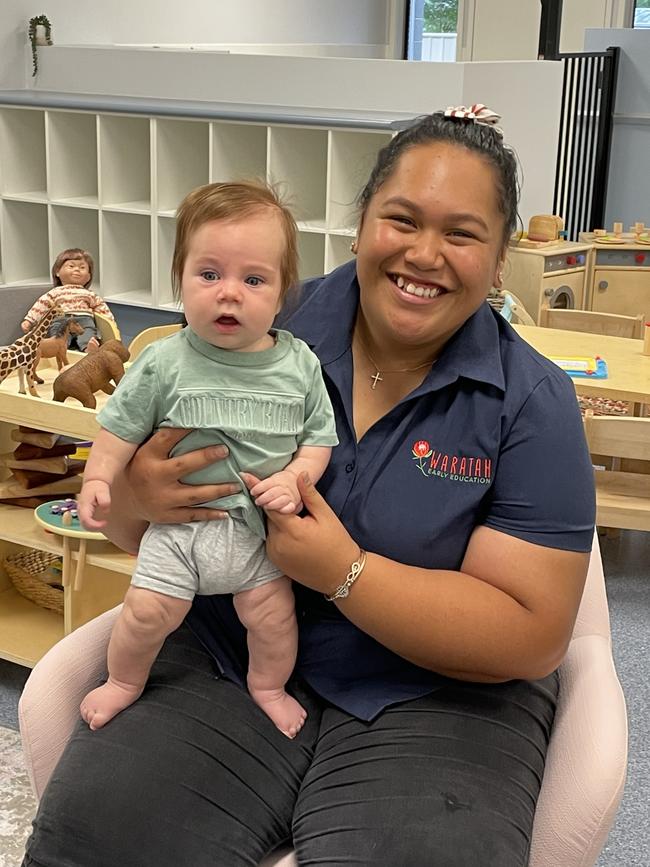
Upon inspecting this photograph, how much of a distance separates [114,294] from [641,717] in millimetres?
3371

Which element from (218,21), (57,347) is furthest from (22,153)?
(57,347)

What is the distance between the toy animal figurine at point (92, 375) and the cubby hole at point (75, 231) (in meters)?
2.84

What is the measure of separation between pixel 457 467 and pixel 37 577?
1.37 m

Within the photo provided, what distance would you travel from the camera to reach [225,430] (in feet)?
4.51

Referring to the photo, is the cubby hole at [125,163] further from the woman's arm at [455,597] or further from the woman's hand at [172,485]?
the woman's arm at [455,597]

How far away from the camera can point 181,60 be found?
501 cm

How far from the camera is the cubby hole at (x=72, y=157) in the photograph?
501 centimetres

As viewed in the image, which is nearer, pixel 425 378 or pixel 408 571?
pixel 408 571

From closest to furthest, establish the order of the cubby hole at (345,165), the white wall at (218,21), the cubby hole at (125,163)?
the cubby hole at (345,165)
the cubby hole at (125,163)
the white wall at (218,21)

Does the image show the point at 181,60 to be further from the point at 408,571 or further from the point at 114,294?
the point at 408,571

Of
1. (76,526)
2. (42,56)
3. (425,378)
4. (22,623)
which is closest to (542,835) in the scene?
(425,378)

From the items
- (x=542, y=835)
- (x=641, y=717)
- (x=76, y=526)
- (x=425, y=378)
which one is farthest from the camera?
(x=641, y=717)

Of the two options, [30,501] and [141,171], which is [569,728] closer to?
[30,501]

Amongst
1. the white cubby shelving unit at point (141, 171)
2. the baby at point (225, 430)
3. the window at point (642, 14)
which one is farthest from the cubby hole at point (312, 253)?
the window at point (642, 14)
